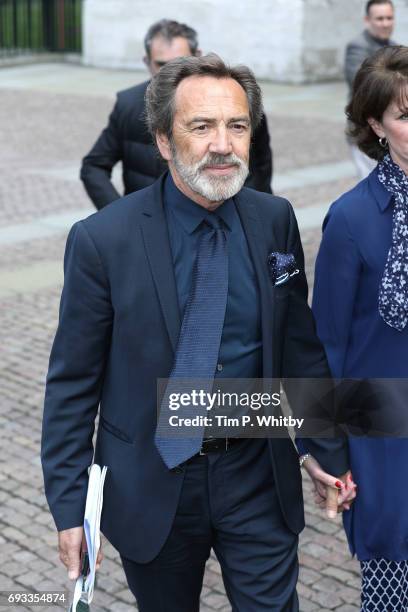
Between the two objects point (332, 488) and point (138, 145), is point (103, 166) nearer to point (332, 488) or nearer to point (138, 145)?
point (138, 145)

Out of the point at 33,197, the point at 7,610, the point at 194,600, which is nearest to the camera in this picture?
the point at 194,600

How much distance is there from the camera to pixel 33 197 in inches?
457

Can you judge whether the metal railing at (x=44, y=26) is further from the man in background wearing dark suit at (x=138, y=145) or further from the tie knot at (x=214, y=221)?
the tie knot at (x=214, y=221)

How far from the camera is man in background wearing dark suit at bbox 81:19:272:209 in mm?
5535

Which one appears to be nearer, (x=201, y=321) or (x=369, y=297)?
(x=201, y=321)

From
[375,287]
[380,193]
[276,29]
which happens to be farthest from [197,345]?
[276,29]

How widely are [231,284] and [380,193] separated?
23.8 inches

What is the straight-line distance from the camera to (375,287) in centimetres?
311

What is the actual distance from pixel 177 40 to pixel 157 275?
3.21 m

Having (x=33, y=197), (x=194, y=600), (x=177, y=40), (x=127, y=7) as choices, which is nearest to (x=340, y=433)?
(x=194, y=600)

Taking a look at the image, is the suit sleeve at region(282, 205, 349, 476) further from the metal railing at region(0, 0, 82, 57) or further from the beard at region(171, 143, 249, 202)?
the metal railing at region(0, 0, 82, 57)

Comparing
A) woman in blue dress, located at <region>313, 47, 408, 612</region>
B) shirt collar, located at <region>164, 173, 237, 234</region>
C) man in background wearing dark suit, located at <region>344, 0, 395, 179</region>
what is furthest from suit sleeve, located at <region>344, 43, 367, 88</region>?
shirt collar, located at <region>164, 173, 237, 234</region>

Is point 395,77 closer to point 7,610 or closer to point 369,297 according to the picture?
point 369,297

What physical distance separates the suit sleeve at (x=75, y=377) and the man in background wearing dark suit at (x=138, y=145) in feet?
9.03
